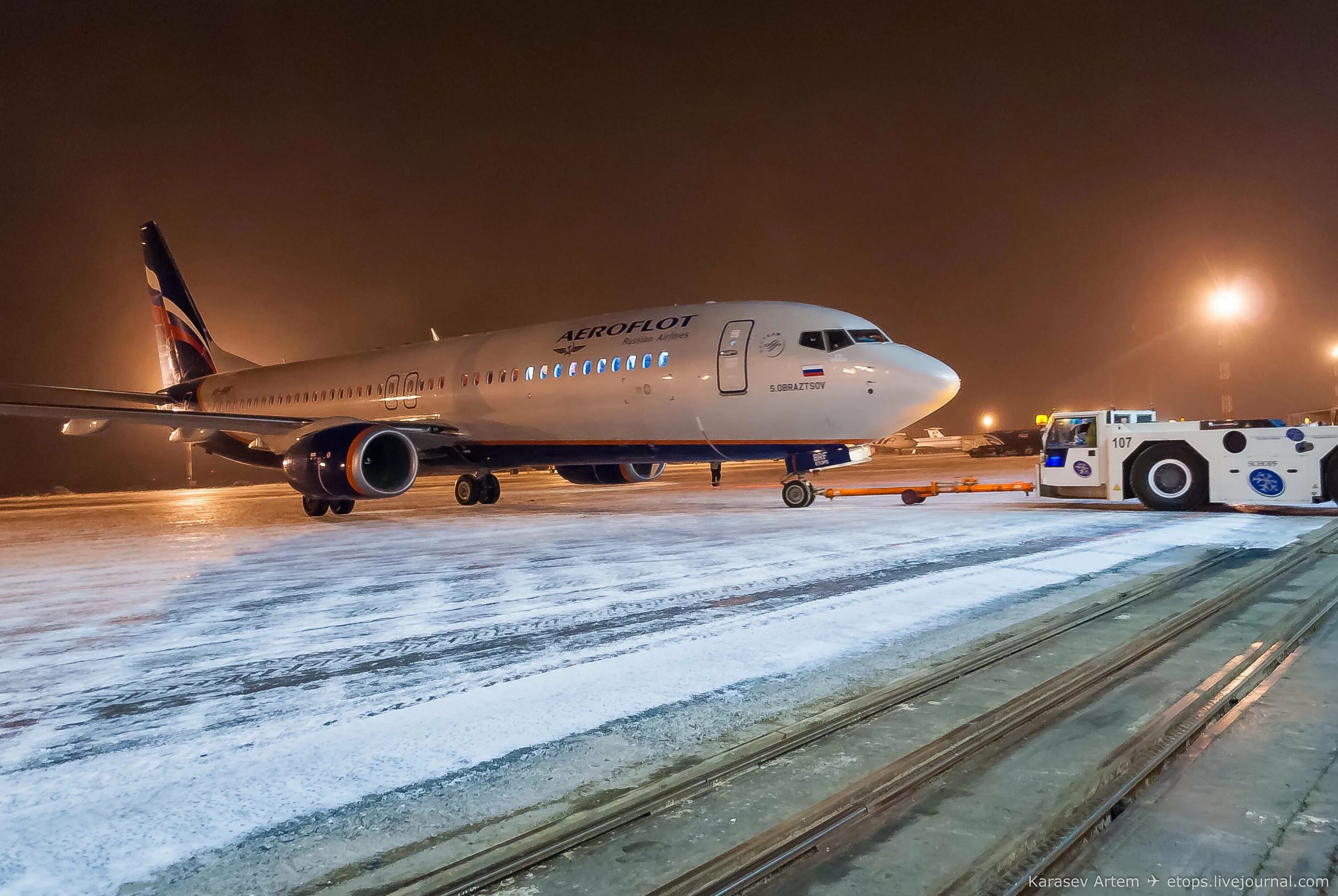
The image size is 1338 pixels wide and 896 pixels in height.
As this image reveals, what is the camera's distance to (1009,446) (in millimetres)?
49781

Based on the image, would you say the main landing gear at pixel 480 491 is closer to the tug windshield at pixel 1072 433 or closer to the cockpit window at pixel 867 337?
the cockpit window at pixel 867 337

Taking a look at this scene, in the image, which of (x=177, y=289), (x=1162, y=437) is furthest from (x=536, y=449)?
(x=177, y=289)

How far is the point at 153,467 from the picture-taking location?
72438mm

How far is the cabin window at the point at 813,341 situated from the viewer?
12383 millimetres

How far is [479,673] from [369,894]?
95.1 inches

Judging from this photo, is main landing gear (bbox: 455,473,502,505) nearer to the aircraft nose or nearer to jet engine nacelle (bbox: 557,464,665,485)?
jet engine nacelle (bbox: 557,464,665,485)

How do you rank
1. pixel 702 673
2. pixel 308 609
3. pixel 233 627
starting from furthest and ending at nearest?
1. pixel 308 609
2. pixel 233 627
3. pixel 702 673

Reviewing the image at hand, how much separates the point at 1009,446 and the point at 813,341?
137 feet

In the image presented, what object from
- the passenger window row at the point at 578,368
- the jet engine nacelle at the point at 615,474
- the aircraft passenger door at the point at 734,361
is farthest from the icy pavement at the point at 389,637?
the jet engine nacelle at the point at 615,474

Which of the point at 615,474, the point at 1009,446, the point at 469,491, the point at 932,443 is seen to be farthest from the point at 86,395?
Result: the point at 932,443

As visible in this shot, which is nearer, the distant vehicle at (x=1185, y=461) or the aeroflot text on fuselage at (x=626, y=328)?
the distant vehicle at (x=1185, y=461)

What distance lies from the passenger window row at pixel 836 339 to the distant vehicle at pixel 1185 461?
12.0 ft

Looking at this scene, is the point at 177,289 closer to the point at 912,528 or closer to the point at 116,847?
the point at 912,528

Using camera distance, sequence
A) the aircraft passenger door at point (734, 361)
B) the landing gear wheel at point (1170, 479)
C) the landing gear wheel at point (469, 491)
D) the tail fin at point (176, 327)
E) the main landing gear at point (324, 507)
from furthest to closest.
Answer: the tail fin at point (176, 327) < the landing gear wheel at point (469, 491) < the main landing gear at point (324, 507) < the aircraft passenger door at point (734, 361) < the landing gear wheel at point (1170, 479)
